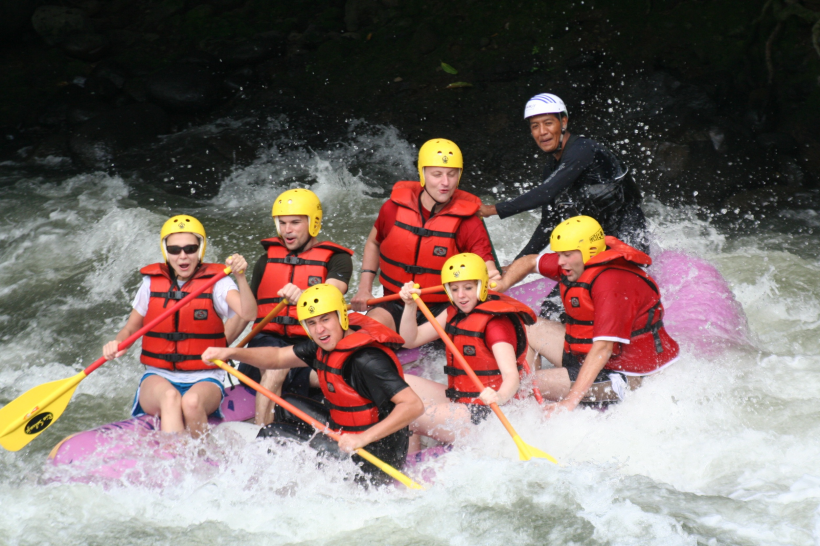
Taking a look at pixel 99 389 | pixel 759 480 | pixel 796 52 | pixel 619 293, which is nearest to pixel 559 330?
pixel 619 293

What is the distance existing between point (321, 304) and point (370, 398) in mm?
493

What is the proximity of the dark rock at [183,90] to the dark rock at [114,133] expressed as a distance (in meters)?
0.19

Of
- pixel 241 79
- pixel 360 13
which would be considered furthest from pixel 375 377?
pixel 360 13

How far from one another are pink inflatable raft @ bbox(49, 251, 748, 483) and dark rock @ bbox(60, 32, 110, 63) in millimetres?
7344

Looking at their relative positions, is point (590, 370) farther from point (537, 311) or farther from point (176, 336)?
point (176, 336)

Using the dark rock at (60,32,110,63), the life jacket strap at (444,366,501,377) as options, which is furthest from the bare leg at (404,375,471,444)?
the dark rock at (60,32,110,63)

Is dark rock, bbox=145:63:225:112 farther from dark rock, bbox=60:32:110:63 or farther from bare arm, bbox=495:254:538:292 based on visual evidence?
bare arm, bbox=495:254:538:292

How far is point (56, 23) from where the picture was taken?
1010cm

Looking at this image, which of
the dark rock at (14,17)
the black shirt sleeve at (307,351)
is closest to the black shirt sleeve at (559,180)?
the black shirt sleeve at (307,351)

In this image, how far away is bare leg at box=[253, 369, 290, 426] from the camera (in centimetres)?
423

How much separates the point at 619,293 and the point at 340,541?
181 cm

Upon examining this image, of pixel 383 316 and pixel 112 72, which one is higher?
pixel 112 72

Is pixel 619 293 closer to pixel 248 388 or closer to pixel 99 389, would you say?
pixel 248 388

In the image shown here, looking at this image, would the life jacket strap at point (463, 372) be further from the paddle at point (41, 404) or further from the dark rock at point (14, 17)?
the dark rock at point (14, 17)
